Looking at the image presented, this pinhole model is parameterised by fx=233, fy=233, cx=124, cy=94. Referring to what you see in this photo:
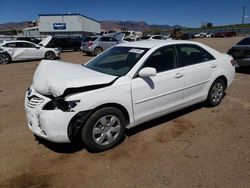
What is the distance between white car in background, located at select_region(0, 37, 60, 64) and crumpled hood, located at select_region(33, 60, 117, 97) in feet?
41.4

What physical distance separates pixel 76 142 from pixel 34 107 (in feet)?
2.98

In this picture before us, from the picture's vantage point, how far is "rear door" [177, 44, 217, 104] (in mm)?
4496

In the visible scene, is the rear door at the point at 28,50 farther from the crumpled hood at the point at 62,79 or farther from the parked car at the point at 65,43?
the crumpled hood at the point at 62,79

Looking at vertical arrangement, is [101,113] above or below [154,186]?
above

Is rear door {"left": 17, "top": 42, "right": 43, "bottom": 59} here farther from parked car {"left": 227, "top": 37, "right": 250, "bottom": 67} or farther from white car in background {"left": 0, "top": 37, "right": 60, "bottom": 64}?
parked car {"left": 227, "top": 37, "right": 250, "bottom": 67}

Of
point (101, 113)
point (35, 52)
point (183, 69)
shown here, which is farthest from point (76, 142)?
point (35, 52)

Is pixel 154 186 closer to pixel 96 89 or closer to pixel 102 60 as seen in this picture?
pixel 96 89

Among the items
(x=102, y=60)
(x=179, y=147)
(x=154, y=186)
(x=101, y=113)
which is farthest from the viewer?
(x=102, y=60)

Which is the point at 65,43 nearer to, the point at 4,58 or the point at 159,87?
the point at 4,58

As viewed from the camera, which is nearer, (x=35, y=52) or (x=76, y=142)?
(x=76, y=142)

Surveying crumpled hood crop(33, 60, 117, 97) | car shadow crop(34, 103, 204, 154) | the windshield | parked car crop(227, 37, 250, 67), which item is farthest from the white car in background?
car shadow crop(34, 103, 204, 154)

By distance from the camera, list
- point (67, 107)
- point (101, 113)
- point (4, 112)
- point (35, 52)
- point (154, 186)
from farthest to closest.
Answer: point (35, 52) < point (4, 112) < point (101, 113) < point (67, 107) < point (154, 186)

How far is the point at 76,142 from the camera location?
3.85 meters

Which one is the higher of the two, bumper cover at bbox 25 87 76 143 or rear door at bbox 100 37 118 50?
rear door at bbox 100 37 118 50
